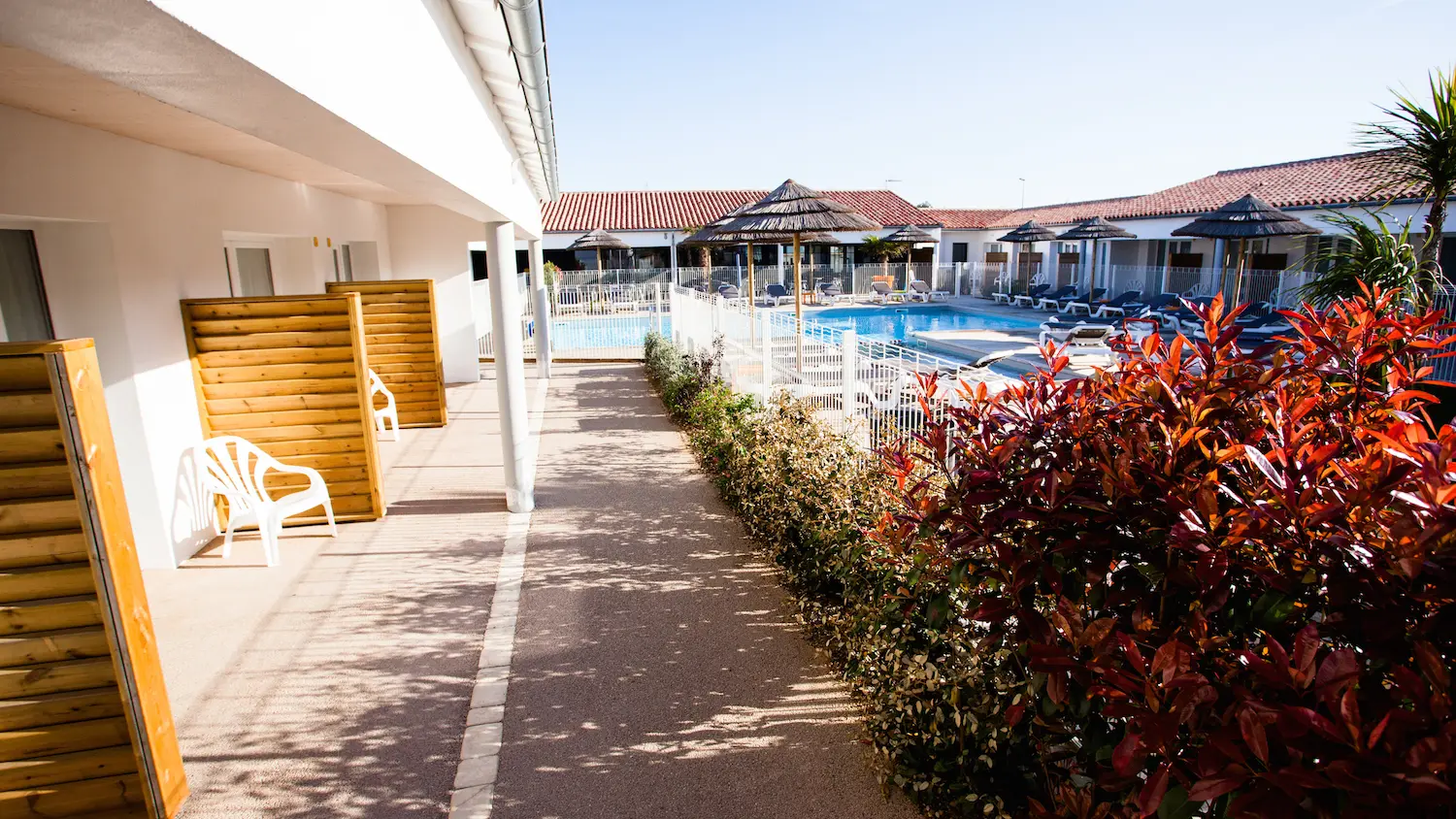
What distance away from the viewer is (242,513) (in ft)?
20.3

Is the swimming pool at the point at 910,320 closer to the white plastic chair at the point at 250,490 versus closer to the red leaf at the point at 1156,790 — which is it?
the white plastic chair at the point at 250,490

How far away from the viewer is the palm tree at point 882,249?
34656 mm

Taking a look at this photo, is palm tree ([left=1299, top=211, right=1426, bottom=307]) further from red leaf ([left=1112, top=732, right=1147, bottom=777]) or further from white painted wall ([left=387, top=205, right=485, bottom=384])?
white painted wall ([left=387, top=205, right=485, bottom=384])

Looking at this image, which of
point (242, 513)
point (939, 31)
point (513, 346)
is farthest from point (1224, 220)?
point (242, 513)

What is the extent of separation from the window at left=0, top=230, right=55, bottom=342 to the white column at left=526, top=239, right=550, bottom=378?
32.2ft

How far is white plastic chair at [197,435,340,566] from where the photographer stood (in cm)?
616

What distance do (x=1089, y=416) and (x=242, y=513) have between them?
6.23 metres

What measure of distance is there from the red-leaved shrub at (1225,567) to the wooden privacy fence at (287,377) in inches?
218

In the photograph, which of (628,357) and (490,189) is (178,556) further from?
(628,357)

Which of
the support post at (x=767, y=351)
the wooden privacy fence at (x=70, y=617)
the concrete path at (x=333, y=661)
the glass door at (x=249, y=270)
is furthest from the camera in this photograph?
the support post at (x=767, y=351)

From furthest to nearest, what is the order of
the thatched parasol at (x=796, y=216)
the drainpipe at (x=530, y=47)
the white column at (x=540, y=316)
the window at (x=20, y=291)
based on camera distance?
the white column at (x=540, y=316)
the thatched parasol at (x=796, y=216)
the window at (x=20, y=291)
the drainpipe at (x=530, y=47)

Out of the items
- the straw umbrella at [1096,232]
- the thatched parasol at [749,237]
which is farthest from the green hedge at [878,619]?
the straw umbrella at [1096,232]

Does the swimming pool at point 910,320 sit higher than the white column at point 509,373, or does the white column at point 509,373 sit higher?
the white column at point 509,373

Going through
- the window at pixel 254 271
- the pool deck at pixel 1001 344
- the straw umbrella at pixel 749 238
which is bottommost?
the pool deck at pixel 1001 344
